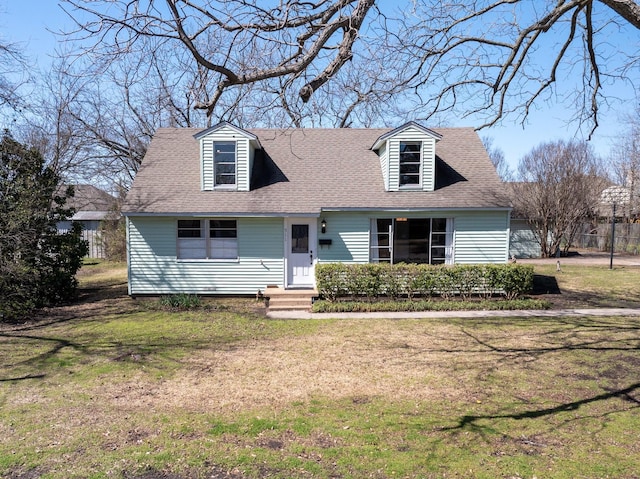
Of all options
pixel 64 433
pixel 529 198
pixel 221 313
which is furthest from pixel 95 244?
pixel 529 198

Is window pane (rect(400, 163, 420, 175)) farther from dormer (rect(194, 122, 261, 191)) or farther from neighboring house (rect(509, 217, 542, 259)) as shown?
neighboring house (rect(509, 217, 542, 259))

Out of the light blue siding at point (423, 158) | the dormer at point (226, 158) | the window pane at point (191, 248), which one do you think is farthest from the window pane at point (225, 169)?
the light blue siding at point (423, 158)

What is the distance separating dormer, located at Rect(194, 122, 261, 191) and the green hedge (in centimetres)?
421

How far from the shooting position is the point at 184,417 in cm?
504

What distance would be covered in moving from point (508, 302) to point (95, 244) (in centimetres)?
2256

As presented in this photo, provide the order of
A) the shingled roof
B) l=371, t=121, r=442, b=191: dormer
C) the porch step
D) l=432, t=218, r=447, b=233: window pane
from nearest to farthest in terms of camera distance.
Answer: the porch step → the shingled roof → l=371, t=121, r=442, b=191: dormer → l=432, t=218, r=447, b=233: window pane

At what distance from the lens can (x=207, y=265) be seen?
13188mm

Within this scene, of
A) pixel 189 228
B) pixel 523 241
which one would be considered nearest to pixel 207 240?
pixel 189 228

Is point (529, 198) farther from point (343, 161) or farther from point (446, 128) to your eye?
point (343, 161)

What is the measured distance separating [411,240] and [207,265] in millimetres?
6734

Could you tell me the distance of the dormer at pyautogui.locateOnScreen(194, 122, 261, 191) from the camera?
13.3 metres

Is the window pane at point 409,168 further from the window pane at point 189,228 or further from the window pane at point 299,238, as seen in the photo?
the window pane at point 189,228

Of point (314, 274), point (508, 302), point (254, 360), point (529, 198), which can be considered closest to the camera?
point (254, 360)

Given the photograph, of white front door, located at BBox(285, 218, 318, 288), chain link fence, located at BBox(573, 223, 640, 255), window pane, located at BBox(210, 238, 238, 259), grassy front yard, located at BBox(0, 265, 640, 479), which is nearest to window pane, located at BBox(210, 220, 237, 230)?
window pane, located at BBox(210, 238, 238, 259)
